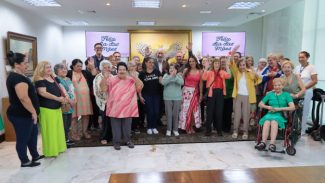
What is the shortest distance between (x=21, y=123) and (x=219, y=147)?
2944mm

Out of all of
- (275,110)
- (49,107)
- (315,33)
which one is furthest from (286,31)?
(49,107)

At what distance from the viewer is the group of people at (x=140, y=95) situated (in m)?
3.50

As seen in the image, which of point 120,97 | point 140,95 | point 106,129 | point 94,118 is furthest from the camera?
point 94,118

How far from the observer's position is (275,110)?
3938 mm

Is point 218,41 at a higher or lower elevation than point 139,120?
higher

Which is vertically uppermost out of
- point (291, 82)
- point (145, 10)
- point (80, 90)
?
point (145, 10)

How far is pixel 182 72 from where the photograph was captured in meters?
4.85

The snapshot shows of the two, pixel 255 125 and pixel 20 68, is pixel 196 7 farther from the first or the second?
pixel 20 68

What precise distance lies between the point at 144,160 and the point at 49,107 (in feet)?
5.01

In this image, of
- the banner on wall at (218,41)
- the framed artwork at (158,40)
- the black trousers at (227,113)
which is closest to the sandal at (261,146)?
the black trousers at (227,113)

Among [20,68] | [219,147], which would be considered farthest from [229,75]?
[20,68]

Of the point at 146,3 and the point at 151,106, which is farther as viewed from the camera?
the point at 146,3

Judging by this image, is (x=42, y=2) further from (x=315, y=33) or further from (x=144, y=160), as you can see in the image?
(x=315, y=33)

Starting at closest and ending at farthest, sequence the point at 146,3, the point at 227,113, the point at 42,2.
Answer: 1. the point at 227,113
2. the point at 42,2
3. the point at 146,3
